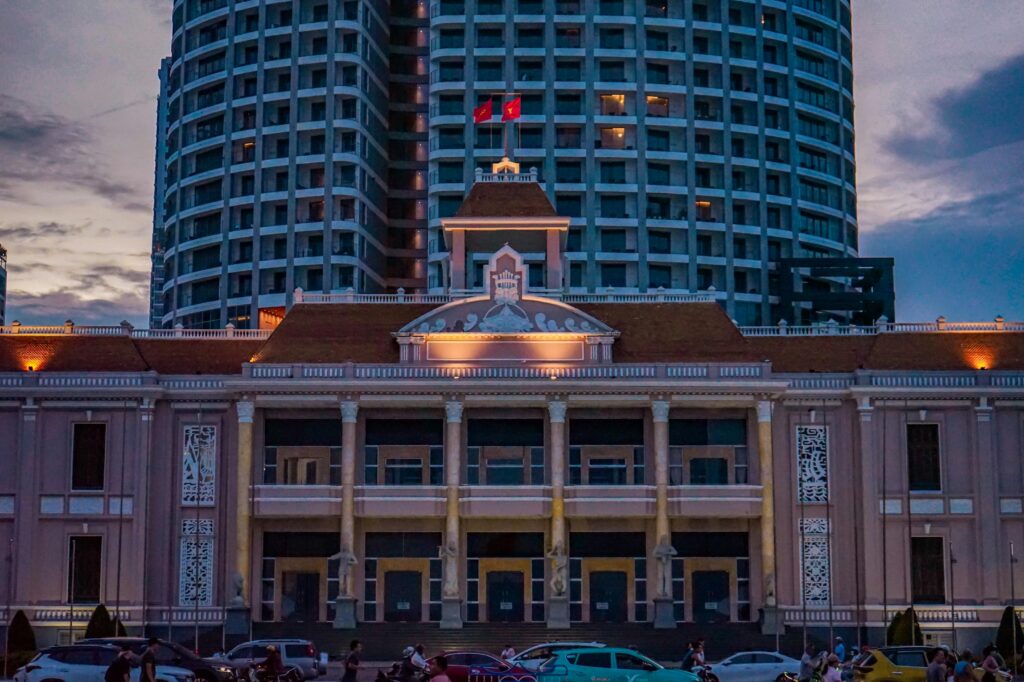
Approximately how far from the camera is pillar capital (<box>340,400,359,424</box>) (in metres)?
67.2

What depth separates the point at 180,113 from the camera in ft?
391

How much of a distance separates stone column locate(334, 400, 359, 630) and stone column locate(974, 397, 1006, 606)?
23839 millimetres

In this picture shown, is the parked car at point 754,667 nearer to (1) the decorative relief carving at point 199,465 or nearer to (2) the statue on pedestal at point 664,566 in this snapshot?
(2) the statue on pedestal at point 664,566

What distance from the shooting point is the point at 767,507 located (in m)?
66.6

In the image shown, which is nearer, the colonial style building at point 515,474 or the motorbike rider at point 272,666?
the motorbike rider at point 272,666

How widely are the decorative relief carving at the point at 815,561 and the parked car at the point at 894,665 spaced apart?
67.2 ft

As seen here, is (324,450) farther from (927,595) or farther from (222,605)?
(927,595)

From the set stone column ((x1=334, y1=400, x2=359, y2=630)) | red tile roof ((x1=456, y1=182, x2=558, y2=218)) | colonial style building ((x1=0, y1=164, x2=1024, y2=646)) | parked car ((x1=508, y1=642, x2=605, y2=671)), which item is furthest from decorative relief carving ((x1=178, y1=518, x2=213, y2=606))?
parked car ((x1=508, y1=642, x2=605, y2=671))

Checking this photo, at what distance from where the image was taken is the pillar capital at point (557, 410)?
6712 cm

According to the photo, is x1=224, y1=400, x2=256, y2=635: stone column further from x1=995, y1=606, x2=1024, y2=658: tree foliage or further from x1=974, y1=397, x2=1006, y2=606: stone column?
x1=995, y1=606, x2=1024, y2=658: tree foliage

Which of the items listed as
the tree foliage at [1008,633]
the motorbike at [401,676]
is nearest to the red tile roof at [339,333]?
the motorbike at [401,676]

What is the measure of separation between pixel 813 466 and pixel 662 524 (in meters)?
6.87

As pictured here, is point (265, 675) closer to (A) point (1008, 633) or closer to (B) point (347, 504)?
(B) point (347, 504)

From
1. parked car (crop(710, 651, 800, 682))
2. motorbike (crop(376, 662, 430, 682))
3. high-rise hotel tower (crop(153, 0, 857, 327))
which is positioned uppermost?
high-rise hotel tower (crop(153, 0, 857, 327))
